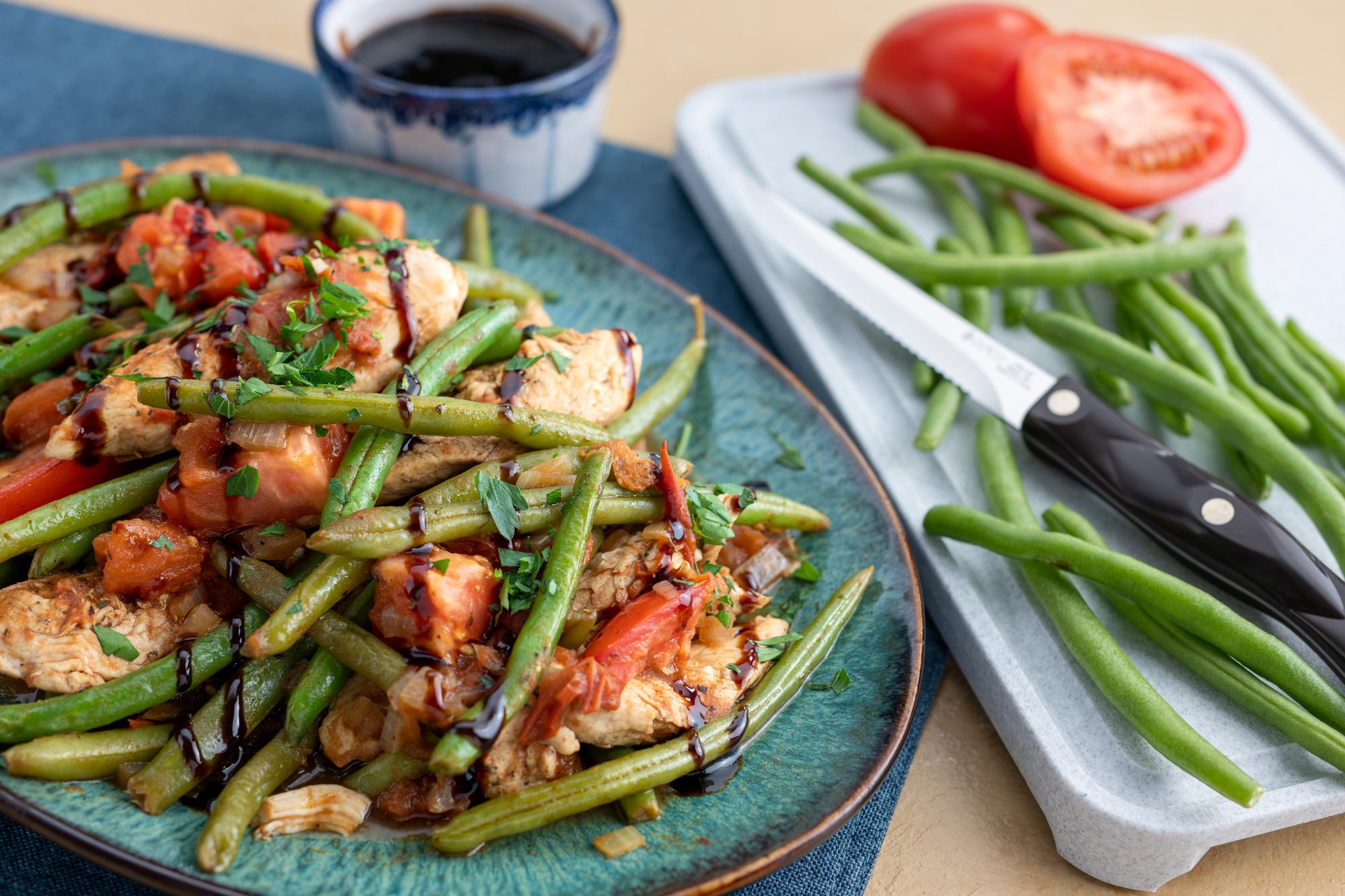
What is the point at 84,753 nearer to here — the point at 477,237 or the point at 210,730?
the point at 210,730

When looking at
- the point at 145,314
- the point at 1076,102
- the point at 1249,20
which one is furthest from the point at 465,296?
the point at 1249,20

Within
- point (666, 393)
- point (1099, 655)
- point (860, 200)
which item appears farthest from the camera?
point (860, 200)

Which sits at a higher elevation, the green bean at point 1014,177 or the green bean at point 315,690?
the green bean at point 1014,177

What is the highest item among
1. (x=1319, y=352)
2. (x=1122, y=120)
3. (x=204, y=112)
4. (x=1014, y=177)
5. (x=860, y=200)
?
(x=1122, y=120)

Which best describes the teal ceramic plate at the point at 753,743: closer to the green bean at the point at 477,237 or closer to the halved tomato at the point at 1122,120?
the green bean at the point at 477,237

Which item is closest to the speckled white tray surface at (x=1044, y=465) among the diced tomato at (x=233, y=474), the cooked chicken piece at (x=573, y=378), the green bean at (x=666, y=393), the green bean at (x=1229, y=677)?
the green bean at (x=1229, y=677)

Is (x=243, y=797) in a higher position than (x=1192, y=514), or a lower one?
lower

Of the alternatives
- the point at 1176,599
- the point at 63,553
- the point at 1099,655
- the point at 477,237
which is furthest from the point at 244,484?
the point at 1176,599

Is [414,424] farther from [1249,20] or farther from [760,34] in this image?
[1249,20]
